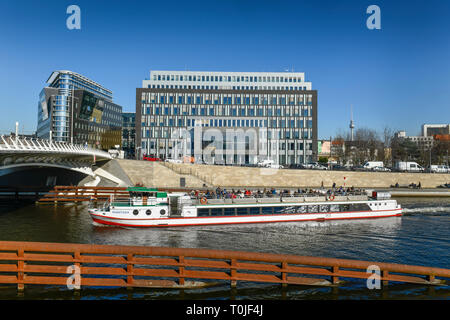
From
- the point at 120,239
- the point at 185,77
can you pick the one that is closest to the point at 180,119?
the point at 185,77

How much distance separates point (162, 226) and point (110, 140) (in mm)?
108669

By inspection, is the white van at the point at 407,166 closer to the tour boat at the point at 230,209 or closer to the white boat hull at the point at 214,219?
the tour boat at the point at 230,209

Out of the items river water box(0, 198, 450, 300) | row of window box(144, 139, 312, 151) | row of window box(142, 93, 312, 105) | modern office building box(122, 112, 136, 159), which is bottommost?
river water box(0, 198, 450, 300)

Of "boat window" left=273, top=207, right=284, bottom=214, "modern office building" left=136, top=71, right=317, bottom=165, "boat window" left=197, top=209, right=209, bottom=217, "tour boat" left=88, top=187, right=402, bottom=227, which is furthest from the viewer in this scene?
"modern office building" left=136, top=71, right=317, bottom=165

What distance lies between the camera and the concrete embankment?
2601 inches

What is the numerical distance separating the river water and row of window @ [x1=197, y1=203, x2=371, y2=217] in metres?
1.69

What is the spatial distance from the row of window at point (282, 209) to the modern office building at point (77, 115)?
8142 centimetres

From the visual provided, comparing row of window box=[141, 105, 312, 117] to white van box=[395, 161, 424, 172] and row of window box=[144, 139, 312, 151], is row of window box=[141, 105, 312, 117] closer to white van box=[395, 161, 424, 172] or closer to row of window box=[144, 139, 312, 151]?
row of window box=[144, 139, 312, 151]

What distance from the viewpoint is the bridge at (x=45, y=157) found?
3356 cm

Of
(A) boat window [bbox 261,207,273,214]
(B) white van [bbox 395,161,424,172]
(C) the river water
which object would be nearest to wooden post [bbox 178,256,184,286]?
(C) the river water

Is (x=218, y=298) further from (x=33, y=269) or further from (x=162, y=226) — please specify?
(x=162, y=226)

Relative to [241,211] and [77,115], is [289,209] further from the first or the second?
[77,115]

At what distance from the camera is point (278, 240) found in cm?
2853

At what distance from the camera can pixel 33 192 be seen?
184 ft
